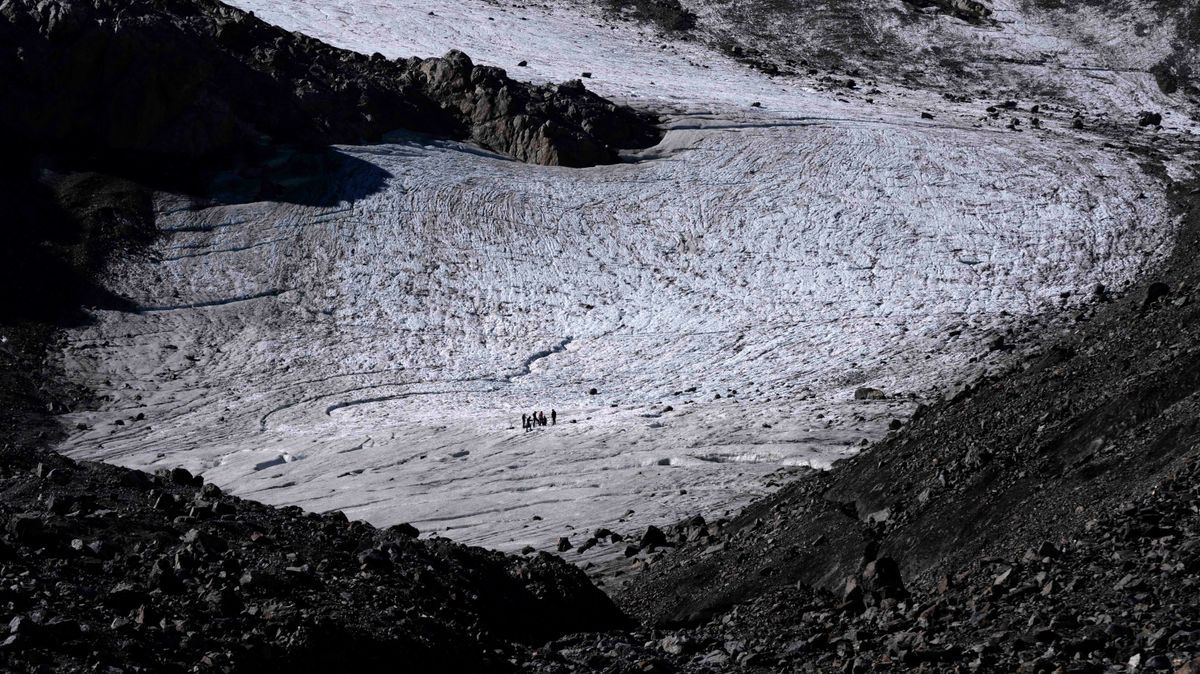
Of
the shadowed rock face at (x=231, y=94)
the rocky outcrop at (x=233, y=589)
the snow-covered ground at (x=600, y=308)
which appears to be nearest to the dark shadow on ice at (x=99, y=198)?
the snow-covered ground at (x=600, y=308)

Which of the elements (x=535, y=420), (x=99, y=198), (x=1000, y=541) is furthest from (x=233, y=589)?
(x=99, y=198)

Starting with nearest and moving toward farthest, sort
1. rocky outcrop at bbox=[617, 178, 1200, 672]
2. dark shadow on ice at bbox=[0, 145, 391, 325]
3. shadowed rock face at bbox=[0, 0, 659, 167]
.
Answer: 1. rocky outcrop at bbox=[617, 178, 1200, 672]
2. dark shadow on ice at bbox=[0, 145, 391, 325]
3. shadowed rock face at bbox=[0, 0, 659, 167]

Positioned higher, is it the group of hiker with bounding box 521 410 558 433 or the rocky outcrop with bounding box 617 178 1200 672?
the rocky outcrop with bounding box 617 178 1200 672

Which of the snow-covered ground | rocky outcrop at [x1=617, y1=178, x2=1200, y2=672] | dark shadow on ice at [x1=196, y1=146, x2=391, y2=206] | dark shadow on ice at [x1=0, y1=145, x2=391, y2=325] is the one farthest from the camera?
dark shadow on ice at [x1=196, y1=146, x2=391, y2=206]

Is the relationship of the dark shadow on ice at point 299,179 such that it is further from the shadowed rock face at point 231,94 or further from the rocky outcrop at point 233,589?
the rocky outcrop at point 233,589

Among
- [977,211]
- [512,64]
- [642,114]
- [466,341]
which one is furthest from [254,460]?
[512,64]

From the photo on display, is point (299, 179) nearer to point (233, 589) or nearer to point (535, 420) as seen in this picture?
point (535, 420)

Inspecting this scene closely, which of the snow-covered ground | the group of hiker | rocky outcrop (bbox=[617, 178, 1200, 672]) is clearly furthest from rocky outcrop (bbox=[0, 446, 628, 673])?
the group of hiker

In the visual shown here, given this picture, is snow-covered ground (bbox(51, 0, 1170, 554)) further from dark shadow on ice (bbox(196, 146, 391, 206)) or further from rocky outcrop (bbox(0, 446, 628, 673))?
rocky outcrop (bbox(0, 446, 628, 673))
